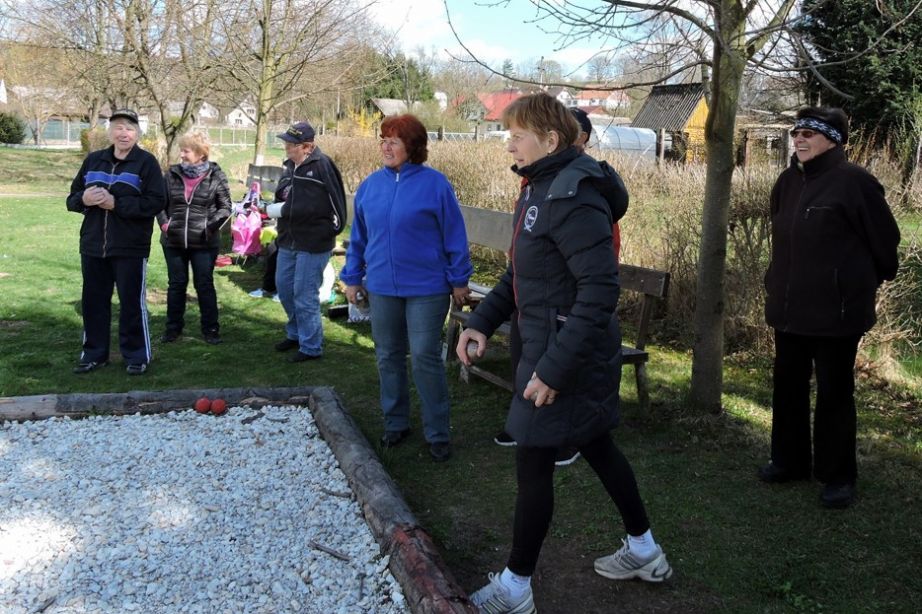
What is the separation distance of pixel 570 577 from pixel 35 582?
2.10 meters

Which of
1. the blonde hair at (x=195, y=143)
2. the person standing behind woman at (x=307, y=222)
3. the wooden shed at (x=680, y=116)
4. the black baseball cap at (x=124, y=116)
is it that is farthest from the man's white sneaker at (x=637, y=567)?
the blonde hair at (x=195, y=143)

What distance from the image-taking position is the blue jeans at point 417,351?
470 cm

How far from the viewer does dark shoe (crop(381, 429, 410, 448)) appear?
16.5 ft

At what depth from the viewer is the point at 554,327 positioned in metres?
2.91

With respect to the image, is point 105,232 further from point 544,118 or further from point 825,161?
point 825,161

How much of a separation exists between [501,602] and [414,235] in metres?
2.15

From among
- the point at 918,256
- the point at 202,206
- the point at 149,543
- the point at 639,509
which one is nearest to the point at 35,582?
the point at 149,543

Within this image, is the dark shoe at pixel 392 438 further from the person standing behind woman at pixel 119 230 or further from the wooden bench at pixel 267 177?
the wooden bench at pixel 267 177

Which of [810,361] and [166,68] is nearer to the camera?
[810,361]

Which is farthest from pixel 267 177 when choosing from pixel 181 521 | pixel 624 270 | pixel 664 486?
Result: pixel 664 486

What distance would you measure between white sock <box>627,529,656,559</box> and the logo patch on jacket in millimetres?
1316

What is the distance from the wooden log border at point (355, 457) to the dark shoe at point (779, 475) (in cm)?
193

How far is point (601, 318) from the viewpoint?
109 inches

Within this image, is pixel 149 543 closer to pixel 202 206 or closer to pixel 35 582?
pixel 35 582
